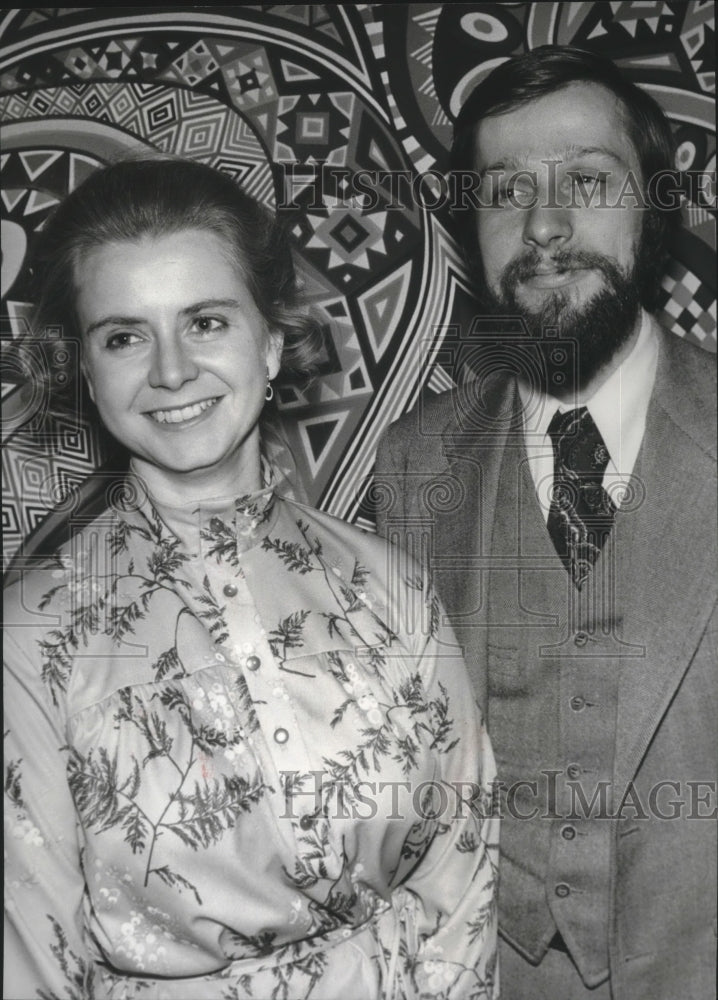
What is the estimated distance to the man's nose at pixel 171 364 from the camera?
43.3 inches

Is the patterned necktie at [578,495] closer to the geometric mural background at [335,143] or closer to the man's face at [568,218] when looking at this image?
the man's face at [568,218]

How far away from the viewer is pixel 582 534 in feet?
3.88

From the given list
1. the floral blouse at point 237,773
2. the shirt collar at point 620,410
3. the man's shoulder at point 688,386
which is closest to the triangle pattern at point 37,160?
the floral blouse at point 237,773

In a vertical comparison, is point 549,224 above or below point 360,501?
above

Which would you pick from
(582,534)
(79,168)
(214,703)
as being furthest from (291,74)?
(214,703)

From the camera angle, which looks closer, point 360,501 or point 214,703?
point 214,703

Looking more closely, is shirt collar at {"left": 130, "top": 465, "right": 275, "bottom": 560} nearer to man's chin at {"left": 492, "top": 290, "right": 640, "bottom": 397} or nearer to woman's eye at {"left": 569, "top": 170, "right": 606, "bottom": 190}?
man's chin at {"left": 492, "top": 290, "right": 640, "bottom": 397}

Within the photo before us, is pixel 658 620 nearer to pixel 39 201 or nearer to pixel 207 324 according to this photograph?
pixel 207 324

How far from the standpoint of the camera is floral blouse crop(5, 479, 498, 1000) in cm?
106

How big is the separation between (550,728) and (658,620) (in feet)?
0.58

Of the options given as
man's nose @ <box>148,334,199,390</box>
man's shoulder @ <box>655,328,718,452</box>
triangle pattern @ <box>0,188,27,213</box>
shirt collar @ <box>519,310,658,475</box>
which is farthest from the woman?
man's shoulder @ <box>655,328,718,452</box>

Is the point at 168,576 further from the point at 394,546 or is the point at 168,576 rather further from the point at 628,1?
the point at 628,1

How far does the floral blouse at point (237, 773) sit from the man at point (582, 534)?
6 centimetres

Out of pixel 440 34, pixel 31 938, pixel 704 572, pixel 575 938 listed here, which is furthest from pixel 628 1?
pixel 31 938
